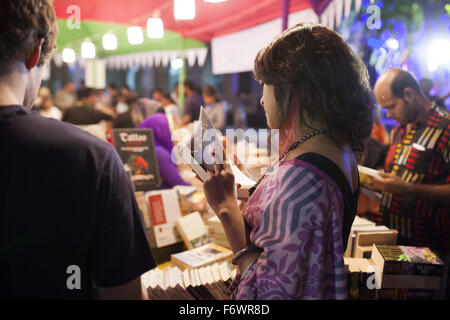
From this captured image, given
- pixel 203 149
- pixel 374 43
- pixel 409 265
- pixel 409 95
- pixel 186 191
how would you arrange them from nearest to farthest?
pixel 203 149 < pixel 409 265 < pixel 409 95 < pixel 186 191 < pixel 374 43

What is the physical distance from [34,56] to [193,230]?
1.61m

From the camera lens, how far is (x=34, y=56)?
877 mm

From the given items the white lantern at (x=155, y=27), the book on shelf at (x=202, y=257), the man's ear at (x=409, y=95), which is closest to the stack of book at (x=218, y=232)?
the book on shelf at (x=202, y=257)

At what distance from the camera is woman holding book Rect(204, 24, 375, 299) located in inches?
36.8

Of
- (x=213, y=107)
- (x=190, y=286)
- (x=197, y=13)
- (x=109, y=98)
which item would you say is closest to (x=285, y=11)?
(x=190, y=286)

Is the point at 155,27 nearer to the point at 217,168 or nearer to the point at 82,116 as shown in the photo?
the point at 82,116

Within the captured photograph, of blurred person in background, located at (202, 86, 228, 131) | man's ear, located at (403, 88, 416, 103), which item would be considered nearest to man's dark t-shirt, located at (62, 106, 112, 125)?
blurred person in background, located at (202, 86, 228, 131)

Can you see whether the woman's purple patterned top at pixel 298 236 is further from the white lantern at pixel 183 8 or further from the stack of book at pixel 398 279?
the white lantern at pixel 183 8

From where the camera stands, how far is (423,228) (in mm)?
2311

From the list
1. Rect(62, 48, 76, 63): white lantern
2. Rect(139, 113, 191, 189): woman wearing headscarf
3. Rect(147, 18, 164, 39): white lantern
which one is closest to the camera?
Rect(139, 113, 191, 189): woman wearing headscarf

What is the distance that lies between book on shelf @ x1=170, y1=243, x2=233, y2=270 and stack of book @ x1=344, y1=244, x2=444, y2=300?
2.31 ft

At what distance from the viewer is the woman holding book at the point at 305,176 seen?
36.8 inches

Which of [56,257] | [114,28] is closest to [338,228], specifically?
[56,257]

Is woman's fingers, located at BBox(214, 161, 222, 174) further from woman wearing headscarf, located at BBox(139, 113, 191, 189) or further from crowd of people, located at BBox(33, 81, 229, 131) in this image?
crowd of people, located at BBox(33, 81, 229, 131)
